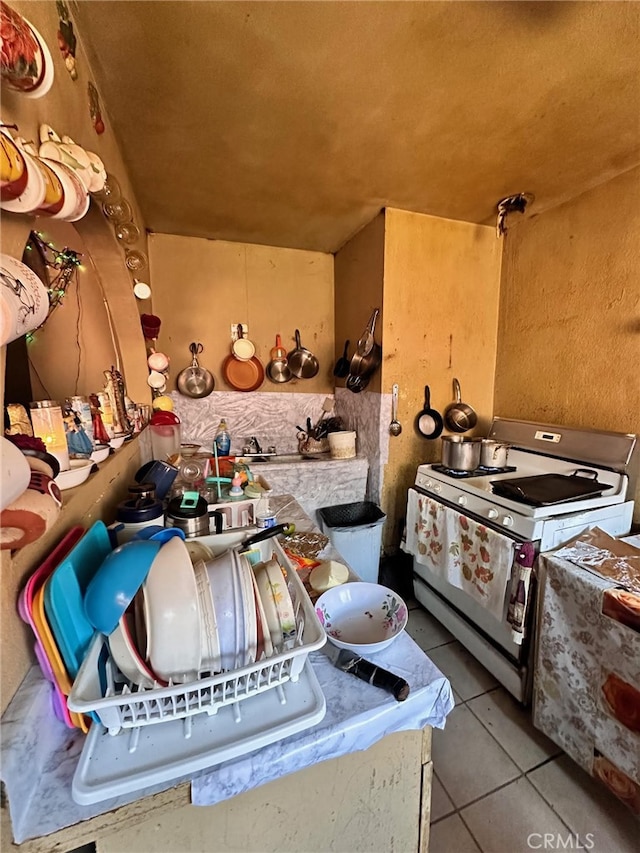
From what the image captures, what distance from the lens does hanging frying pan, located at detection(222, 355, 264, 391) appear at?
238 cm

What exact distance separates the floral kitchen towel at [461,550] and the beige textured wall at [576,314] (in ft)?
2.70

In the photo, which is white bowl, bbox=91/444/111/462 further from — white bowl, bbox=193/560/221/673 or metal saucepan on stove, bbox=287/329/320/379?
metal saucepan on stove, bbox=287/329/320/379

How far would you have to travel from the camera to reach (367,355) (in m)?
2.08

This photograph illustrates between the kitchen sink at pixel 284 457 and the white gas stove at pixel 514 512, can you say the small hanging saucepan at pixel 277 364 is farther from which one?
the white gas stove at pixel 514 512

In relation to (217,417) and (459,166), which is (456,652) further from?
(459,166)

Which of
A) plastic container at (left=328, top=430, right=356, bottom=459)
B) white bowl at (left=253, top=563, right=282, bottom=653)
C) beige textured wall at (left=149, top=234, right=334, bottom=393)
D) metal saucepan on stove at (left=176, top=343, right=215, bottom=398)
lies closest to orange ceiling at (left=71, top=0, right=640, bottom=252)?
beige textured wall at (left=149, top=234, right=334, bottom=393)

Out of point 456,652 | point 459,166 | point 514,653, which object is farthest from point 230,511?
point 459,166

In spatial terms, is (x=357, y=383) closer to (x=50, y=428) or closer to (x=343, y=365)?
(x=343, y=365)

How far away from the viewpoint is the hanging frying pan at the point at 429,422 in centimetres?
211

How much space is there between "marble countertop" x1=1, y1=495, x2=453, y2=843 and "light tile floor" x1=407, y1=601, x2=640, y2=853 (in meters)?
0.83

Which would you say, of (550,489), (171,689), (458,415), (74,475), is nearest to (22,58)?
(74,475)

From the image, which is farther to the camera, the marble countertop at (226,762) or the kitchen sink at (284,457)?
the kitchen sink at (284,457)

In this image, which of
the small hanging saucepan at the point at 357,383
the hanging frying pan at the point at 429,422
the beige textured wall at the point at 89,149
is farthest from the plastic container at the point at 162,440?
the hanging frying pan at the point at 429,422

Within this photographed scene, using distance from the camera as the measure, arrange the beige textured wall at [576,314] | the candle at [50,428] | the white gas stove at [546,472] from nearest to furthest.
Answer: the candle at [50,428] → the white gas stove at [546,472] → the beige textured wall at [576,314]
